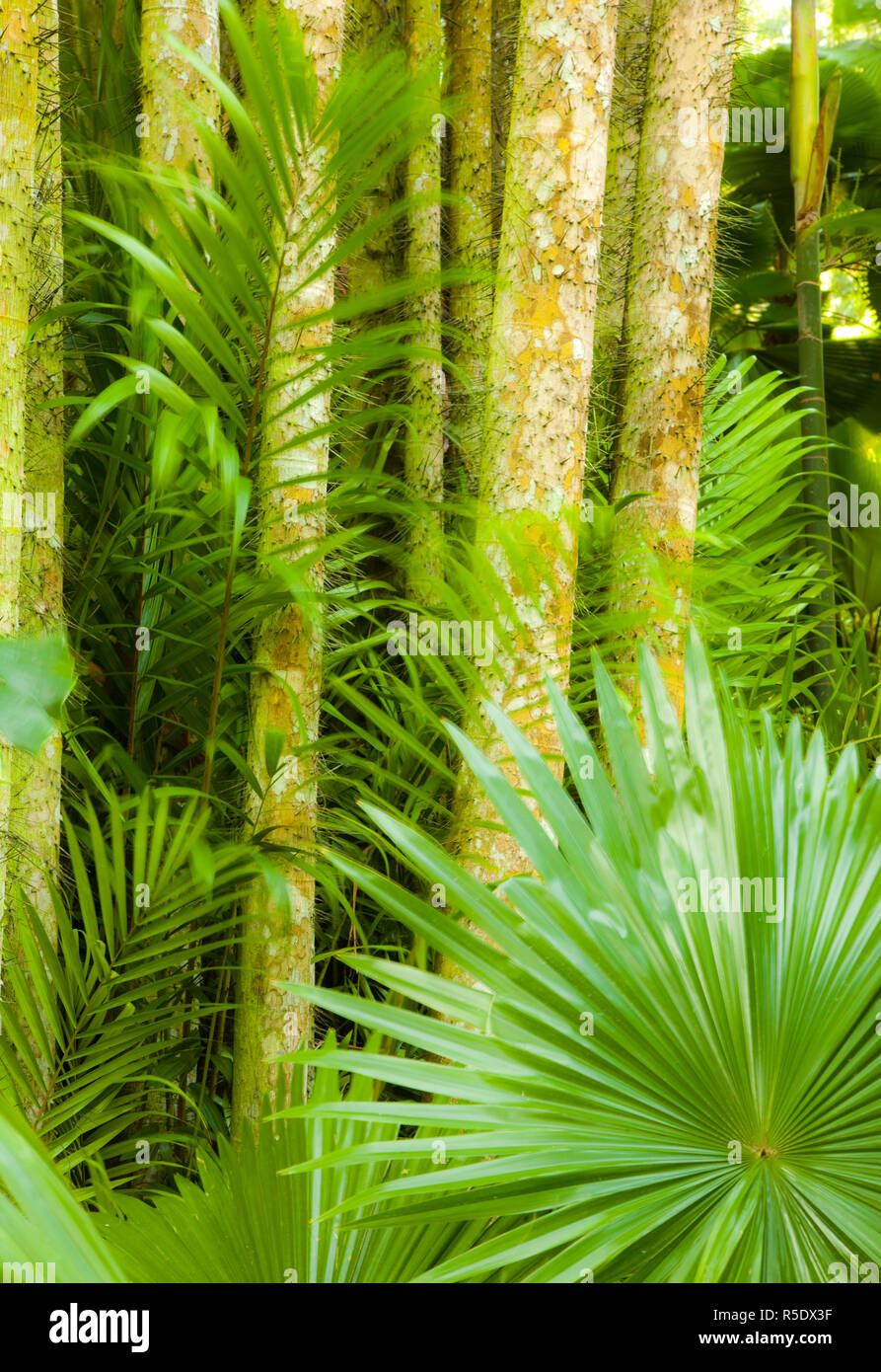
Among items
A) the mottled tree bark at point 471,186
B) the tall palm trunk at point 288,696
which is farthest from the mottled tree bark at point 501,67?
the tall palm trunk at point 288,696

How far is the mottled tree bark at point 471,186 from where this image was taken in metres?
1.91

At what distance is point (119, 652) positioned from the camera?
4.56ft

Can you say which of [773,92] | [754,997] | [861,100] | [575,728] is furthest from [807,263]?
[861,100]

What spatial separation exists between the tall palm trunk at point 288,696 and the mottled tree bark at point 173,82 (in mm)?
192

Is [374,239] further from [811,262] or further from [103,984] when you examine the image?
[103,984]

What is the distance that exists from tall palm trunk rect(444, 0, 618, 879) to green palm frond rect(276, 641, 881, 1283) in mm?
468

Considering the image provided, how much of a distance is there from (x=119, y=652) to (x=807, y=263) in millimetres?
1766

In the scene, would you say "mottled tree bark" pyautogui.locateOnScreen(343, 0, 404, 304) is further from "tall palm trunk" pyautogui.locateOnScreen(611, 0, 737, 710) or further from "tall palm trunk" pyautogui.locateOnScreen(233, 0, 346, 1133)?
"tall palm trunk" pyautogui.locateOnScreen(233, 0, 346, 1133)

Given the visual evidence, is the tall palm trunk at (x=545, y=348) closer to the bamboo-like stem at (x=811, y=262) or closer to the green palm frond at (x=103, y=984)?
the green palm frond at (x=103, y=984)

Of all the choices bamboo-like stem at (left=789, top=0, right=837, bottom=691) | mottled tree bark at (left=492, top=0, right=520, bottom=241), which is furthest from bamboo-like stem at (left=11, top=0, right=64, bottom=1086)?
bamboo-like stem at (left=789, top=0, right=837, bottom=691)

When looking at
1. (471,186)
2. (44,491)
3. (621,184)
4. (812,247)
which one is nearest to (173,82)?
(44,491)

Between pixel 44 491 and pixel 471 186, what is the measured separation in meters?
1.20

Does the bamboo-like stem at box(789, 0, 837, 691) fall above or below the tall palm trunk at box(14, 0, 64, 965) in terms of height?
above

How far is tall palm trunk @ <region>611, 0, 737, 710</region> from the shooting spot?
1631mm
